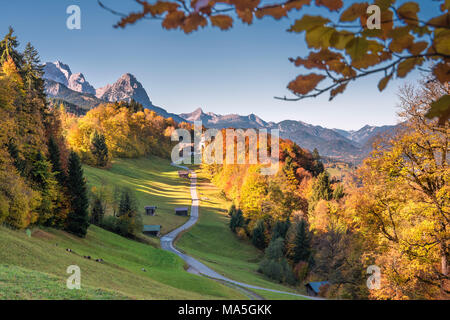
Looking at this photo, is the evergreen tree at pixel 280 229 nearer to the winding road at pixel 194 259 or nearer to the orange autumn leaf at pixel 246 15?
the winding road at pixel 194 259

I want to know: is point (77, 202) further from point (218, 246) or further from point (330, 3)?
point (330, 3)

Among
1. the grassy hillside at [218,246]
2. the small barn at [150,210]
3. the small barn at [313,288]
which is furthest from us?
the small barn at [150,210]

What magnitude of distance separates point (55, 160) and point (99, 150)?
141 feet

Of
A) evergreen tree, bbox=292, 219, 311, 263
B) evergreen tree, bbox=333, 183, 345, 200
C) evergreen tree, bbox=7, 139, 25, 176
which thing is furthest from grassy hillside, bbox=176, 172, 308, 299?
evergreen tree, bbox=7, 139, 25, 176

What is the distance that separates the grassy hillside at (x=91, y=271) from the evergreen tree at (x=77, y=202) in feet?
3.92

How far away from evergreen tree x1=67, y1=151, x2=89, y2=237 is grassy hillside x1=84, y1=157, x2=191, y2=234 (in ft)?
35.1

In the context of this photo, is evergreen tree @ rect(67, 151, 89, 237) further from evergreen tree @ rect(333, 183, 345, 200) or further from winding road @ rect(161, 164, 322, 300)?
evergreen tree @ rect(333, 183, 345, 200)

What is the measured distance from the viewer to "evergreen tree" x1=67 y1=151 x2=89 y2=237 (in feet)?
82.1

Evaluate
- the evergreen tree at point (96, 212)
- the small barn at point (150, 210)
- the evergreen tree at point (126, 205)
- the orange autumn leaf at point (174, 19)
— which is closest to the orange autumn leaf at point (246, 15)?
the orange autumn leaf at point (174, 19)

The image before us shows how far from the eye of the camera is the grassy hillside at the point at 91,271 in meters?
7.94

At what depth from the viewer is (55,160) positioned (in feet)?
86.0

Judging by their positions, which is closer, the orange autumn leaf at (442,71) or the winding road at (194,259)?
the orange autumn leaf at (442,71)
